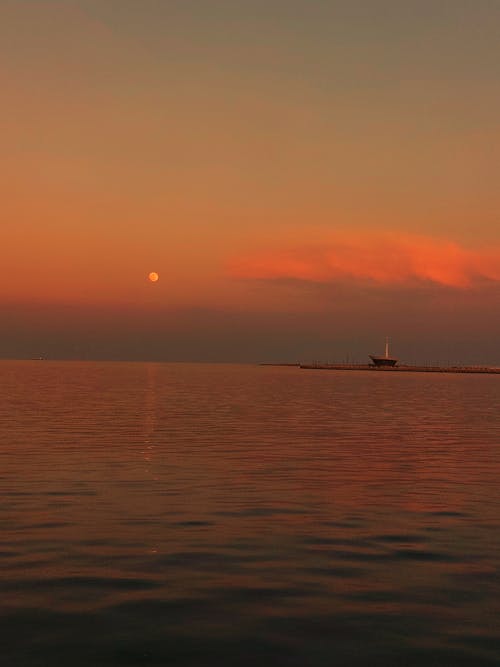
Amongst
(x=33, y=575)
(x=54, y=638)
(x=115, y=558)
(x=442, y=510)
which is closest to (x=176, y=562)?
(x=115, y=558)

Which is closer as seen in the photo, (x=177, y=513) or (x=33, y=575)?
(x=33, y=575)

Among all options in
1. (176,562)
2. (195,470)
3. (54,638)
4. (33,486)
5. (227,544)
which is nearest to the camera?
(54,638)

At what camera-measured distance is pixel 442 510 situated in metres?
22.6

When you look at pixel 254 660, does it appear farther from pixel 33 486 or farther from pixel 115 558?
pixel 33 486

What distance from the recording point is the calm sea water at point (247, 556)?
453 inches

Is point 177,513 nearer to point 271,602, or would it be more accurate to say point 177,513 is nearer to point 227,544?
point 227,544

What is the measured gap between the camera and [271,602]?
13.5 meters

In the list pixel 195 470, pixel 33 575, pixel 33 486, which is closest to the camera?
pixel 33 575

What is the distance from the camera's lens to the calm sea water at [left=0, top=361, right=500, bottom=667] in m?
11.5

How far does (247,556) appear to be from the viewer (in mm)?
16844

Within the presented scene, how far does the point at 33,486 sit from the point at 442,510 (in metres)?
13.1

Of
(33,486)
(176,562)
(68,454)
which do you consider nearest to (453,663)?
(176,562)

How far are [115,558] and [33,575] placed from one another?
1.96 meters

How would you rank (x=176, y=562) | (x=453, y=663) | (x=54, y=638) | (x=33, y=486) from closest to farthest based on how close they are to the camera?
1. (x=453, y=663)
2. (x=54, y=638)
3. (x=176, y=562)
4. (x=33, y=486)
